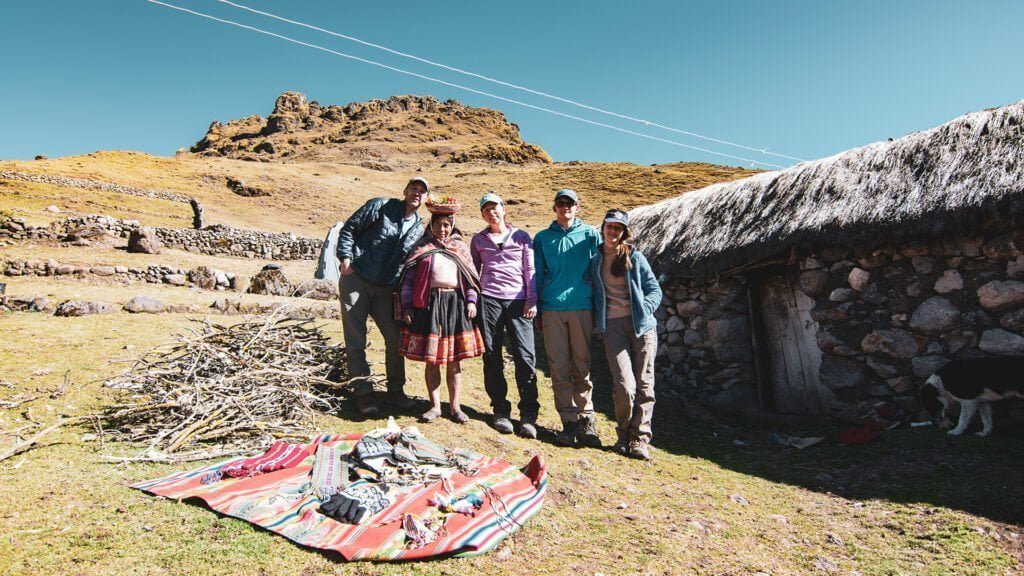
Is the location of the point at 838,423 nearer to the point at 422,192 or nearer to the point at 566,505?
the point at 566,505

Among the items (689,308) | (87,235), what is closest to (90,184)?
(87,235)

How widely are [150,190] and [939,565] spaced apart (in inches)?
1409

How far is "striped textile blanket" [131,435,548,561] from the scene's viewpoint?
2.36m

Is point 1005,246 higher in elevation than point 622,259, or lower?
lower

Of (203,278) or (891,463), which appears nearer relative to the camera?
(891,463)

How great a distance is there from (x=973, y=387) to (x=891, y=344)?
0.77 metres

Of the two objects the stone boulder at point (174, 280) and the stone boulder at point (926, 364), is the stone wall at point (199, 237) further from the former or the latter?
the stone boulder at point (926, 364)

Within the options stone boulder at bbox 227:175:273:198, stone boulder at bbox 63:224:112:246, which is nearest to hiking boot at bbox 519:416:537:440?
stone boulder at bbox 63:224:112:246

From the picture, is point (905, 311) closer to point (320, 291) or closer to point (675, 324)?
point (675, 324)

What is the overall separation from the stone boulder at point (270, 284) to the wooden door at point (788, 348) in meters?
7.82

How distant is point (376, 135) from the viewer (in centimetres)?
8075

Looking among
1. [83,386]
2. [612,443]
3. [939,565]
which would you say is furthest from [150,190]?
[939,565]

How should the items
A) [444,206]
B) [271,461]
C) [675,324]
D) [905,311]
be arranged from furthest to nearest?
[675,324] → [905,311] → [444,206] → [271,461]

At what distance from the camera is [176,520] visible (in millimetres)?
2475
